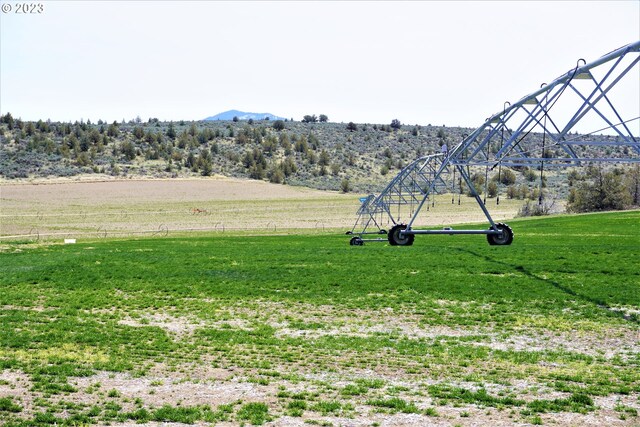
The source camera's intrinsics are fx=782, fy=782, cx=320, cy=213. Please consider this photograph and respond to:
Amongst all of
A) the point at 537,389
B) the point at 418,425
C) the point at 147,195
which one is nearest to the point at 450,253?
the point at 537,389

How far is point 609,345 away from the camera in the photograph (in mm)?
19531

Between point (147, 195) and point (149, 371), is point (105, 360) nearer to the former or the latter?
point (149, 371)

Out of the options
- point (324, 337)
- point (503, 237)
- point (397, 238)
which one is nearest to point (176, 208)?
point (397, 238)

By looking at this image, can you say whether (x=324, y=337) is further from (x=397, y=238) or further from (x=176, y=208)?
(x=176, y=208)

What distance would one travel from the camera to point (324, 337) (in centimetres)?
2077

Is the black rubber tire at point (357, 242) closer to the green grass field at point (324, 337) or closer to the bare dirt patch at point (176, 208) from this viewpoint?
the green grass field at point (324, 337)

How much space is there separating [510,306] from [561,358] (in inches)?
254

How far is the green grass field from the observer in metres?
14.4

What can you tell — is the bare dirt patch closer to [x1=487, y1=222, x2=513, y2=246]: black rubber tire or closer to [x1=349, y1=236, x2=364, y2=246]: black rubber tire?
[x1=349, y1=236, x2=364, y2=246]: black rubber tire

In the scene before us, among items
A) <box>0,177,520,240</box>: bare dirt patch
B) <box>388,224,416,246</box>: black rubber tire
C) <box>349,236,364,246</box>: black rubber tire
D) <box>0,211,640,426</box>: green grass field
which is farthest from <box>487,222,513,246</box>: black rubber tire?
<box>0,177,520,240</box>: bare dirt patch

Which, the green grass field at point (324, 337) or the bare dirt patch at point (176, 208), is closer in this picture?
the green grass field at point (324, 337)

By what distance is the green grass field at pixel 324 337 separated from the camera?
14.4m

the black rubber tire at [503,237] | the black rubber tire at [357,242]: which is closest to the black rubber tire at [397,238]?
the black rubber tire at [503,237]

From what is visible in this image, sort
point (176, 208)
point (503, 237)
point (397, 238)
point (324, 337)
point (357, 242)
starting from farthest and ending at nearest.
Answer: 1. point (176, 208)
2. point (357, 242)
3. point (397, 238)
4. point (503, 237)
5. point (324, 337)
